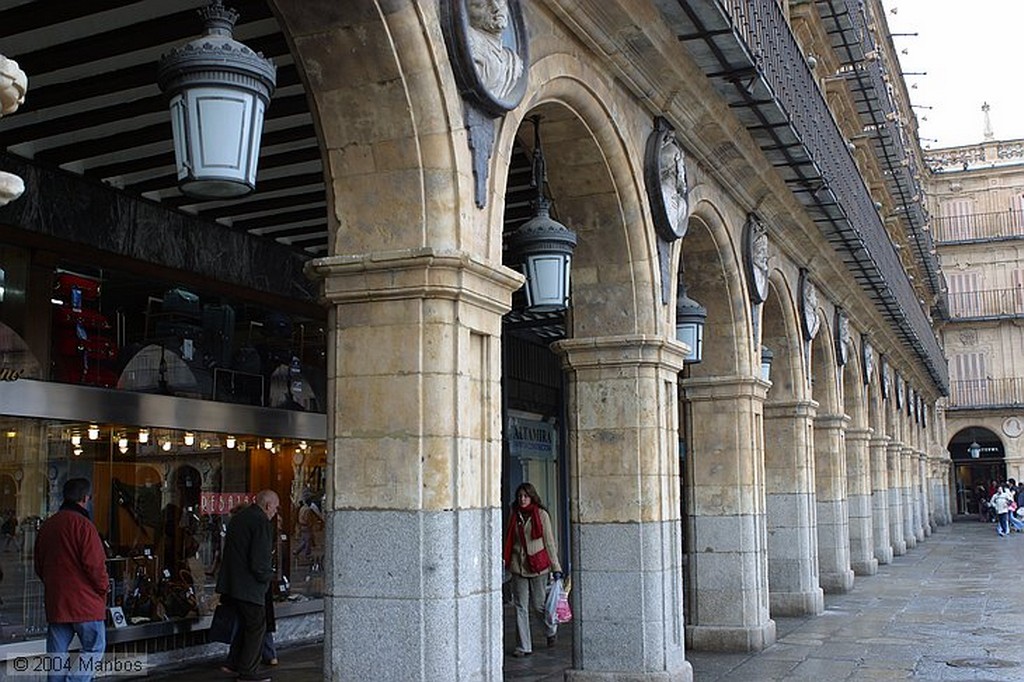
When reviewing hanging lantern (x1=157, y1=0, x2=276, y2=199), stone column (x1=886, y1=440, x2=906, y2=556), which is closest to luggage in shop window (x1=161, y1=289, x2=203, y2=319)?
hanging lantern (x1=157, y1=0, x2=276, y2=199)

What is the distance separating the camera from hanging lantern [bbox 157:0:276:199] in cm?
432

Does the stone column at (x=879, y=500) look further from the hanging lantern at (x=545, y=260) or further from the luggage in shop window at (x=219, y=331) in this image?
the hanging lantern at (x=545, y=260)

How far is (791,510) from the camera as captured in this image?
13.9 meters

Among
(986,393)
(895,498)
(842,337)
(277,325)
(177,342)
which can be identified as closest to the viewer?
(177,342)

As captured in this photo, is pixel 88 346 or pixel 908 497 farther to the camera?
pixel 908 497

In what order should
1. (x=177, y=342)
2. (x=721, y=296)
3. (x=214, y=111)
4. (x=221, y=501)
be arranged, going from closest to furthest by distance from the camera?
(x=214, y=111)
(x=177, y=342)
(x=221, y=501)
(x=721, y=296)

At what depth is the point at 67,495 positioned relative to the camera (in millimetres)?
7305

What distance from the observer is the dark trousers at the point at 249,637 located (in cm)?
860

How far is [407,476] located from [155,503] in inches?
211

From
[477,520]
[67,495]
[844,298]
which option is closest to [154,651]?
[67,495]

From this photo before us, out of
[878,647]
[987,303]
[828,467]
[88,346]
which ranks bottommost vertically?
[878,647]

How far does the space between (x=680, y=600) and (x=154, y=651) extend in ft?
14.8

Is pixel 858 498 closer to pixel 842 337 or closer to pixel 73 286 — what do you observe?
pixel 842 337

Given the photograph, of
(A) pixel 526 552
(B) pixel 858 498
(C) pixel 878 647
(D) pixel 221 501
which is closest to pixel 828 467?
(B) pixel 858 498
